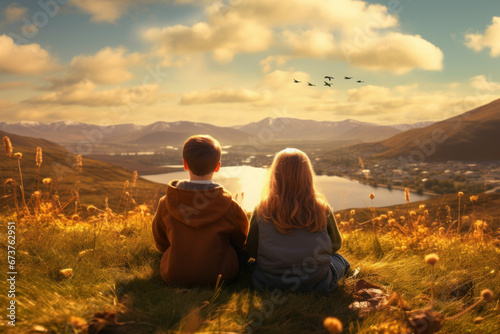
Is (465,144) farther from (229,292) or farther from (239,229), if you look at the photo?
(229,292)

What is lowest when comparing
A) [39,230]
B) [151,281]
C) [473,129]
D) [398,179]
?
[398,179]

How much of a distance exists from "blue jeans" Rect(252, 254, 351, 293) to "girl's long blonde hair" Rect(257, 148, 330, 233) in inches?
23.7

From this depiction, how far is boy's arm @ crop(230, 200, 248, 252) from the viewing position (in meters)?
3.57

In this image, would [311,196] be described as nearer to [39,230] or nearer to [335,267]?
[335,267]

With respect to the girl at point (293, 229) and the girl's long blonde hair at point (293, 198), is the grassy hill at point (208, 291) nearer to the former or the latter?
the girl at point (293, 229)

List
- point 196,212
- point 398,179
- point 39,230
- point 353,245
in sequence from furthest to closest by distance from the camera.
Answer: point 398,179
point 353,245
point 39,230
point 196,212

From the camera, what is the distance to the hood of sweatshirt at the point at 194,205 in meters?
3.29

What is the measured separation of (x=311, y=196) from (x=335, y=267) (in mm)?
1029

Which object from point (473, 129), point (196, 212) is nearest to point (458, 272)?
point (196, 212)

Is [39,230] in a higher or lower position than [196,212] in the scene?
lower

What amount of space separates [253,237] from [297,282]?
0.72m

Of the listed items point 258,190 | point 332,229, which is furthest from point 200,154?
point 332,229

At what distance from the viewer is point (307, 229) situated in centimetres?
342

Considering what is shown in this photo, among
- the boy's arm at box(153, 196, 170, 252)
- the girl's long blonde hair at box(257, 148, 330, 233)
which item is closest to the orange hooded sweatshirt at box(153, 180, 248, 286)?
the boy's arm at box(153, 196, 170, 252)
